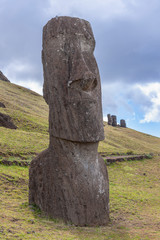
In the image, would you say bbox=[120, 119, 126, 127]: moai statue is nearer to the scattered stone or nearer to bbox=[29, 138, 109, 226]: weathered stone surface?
the scattered stone

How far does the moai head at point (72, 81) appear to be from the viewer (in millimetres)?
7457

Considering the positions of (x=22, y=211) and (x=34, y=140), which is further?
(x=34, y=140)

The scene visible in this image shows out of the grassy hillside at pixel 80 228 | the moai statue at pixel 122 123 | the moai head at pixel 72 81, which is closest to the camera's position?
the grassy hillside at pixel 80 228

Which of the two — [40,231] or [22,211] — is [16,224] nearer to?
[40,231]

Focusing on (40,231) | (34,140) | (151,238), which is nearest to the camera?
(40,231)

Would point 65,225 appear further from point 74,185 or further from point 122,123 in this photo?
point 122,123

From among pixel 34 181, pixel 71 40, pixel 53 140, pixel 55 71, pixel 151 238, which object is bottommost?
pixel 151 238

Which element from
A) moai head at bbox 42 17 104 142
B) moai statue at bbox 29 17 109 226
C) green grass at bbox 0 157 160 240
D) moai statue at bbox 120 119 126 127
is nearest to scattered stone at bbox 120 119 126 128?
moai statue at bbox 120 119 126 127

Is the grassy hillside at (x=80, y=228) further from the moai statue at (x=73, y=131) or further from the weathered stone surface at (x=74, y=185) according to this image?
the moai statue at (x=73, y=131)

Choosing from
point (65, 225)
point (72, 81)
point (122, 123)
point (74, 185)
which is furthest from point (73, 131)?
point (122, 123)

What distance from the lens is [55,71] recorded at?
7.74m

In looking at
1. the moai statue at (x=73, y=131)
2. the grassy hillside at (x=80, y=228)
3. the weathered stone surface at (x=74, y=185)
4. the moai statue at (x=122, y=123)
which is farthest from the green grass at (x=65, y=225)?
the moai statue at (x=122, y=123)

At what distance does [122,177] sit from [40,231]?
35.4 ft

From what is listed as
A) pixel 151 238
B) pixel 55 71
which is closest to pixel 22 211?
pixel 151 238
